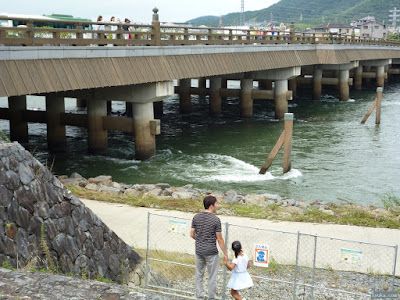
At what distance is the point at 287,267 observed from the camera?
10695 millimetres

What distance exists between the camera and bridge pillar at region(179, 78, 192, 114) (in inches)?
1603

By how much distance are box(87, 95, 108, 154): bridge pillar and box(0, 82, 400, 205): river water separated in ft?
2.00

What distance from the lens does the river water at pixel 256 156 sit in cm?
2092

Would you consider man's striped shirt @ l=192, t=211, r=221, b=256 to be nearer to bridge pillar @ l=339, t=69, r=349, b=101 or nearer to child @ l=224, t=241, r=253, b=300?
→ child @ l=224, t=241, r=253, b=300

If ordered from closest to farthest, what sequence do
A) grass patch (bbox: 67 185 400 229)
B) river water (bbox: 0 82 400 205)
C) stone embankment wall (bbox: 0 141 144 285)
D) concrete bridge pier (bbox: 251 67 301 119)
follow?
stone embankment wall (bbox: 0 141 144 285), grass patch (bbox: 67 185 400 229), river water (bbox: 0 82 400 205), concrete bridge pier (bbox: 251 67 301 119)

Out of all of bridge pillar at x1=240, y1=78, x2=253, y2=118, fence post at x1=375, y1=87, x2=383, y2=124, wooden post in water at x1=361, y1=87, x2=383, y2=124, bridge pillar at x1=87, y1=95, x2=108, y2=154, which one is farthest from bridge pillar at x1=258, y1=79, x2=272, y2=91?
bridge pillar at x1=87, y1=95, x2=108, y2=154

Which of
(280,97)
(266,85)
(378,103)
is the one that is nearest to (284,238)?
(378,103)

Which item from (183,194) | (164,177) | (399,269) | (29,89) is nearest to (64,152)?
(164,177)

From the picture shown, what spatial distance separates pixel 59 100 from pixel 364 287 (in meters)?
19.8

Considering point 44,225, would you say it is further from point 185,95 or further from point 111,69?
point 185,95

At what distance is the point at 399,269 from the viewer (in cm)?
1057

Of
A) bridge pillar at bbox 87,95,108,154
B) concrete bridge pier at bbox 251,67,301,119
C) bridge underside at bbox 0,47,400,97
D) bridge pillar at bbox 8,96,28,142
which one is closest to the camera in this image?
bridge underside at bbox 0,47,400,97

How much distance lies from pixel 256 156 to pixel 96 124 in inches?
310

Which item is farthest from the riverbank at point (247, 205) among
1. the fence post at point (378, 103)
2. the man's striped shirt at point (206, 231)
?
the fence post at point (378, 103)
